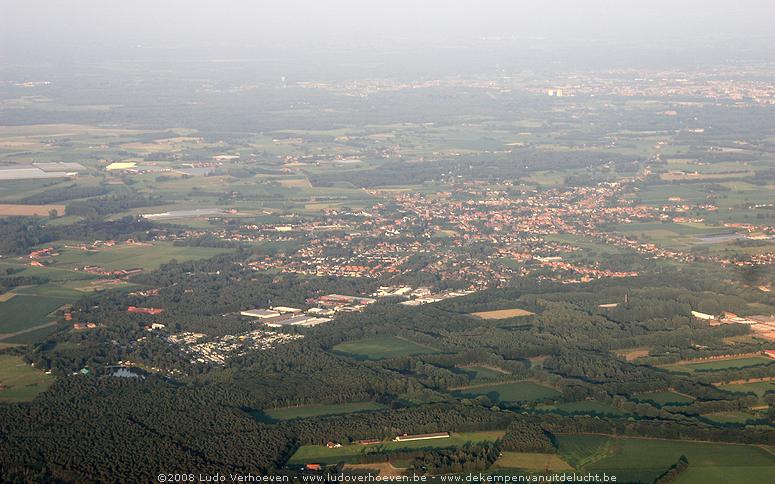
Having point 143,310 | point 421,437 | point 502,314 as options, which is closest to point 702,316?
point 502,314

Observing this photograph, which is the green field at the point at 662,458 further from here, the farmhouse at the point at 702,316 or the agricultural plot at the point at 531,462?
the farmhouse at the point at 702,316

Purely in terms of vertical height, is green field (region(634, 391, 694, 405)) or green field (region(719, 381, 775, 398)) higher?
green field (region(634, 391, 694, 405))

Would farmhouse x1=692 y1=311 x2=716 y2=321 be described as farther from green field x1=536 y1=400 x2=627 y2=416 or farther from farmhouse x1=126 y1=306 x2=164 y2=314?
farmhouse x1=126 y1=306 x2=164 y2=314

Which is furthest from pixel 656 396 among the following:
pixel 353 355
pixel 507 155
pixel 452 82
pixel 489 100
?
pixel 452 82

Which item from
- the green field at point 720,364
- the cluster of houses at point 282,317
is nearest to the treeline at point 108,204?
the cluster of houses at point 282,317

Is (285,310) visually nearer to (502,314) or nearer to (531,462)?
(502,314)

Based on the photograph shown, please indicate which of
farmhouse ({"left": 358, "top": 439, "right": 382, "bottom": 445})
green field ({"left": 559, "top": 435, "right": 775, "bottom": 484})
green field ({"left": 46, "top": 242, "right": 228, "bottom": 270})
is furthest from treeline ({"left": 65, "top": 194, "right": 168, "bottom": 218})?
green field ({"left": 559, "top": 435, "right": 775, "bottom": 484})
